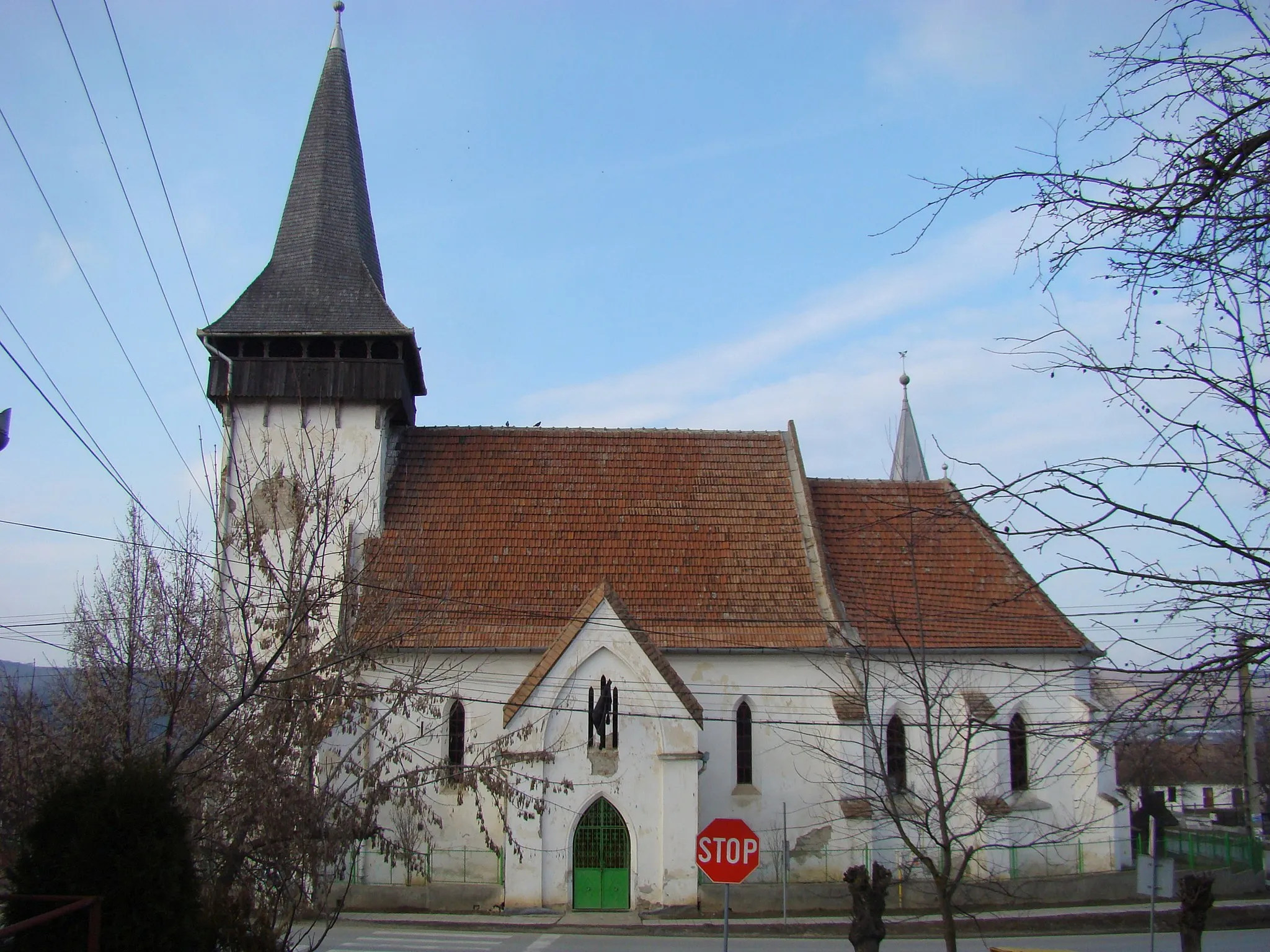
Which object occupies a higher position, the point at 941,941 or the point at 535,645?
the point at 535,645

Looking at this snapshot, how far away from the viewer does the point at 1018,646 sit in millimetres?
23141

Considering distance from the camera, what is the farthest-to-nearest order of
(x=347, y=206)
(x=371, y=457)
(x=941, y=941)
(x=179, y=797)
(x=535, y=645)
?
(x=347, y=206)
(x=371, y=457)
(x=535, y=645)
(x=941, y=941)
(x=179, y=797)

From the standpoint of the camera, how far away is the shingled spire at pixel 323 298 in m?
24.2

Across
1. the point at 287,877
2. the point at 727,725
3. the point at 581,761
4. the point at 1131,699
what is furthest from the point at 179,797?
the point at 727,725

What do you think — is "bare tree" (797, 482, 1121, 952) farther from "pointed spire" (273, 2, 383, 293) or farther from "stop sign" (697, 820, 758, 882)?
"pointed spire" (273, 2, 383, 293)

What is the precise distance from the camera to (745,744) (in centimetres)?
2231

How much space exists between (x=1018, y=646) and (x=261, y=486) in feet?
56.6

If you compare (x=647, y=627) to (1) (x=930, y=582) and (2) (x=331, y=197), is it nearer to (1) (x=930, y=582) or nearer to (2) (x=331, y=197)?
(1) (x=930, y=582)

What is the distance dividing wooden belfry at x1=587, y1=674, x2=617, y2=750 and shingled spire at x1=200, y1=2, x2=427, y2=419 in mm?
8350

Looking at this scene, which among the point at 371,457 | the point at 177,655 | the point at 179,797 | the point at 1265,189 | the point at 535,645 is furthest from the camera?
the point at 371,457

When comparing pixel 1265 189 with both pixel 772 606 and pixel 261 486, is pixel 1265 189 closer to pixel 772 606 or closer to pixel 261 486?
pixel 772 606

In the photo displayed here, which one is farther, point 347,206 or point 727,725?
point 347,206

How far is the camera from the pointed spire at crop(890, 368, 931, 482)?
42312 mm

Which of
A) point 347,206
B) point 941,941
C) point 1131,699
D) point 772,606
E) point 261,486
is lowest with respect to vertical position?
point 941,941
